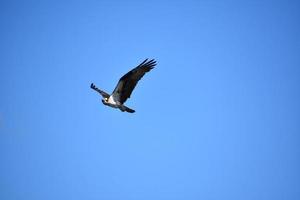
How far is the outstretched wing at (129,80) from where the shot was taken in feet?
80.4

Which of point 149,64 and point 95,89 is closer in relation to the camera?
point 149,64

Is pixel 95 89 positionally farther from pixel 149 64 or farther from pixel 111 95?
pixel 149 64

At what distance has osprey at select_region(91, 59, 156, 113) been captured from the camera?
80.4 feet

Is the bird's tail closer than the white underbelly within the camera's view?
Yes

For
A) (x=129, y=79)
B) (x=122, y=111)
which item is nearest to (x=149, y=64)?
(x=129, y=79)

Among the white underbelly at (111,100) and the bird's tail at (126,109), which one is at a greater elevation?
the white underbelly at (111,100)

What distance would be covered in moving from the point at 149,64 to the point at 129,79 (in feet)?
4.06

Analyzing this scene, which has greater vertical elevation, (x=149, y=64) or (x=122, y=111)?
(x=149, y=64)

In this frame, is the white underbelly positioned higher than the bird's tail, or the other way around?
the white underbelly

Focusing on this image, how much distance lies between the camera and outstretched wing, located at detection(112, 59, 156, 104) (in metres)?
24.5

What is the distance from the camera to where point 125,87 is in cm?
2505

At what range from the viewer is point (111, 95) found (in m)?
25.6

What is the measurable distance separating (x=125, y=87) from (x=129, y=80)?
487 millimetres

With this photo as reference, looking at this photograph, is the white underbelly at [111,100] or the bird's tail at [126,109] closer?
the bird's tail at [126,109]
